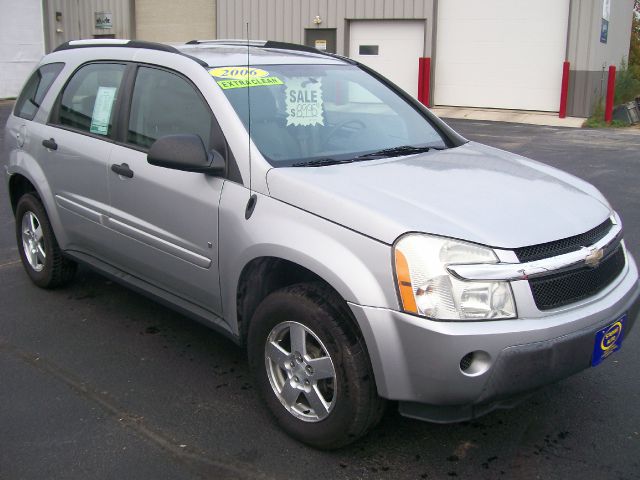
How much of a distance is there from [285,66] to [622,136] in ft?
42.4

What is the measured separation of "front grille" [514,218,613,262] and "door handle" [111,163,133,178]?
2.28m

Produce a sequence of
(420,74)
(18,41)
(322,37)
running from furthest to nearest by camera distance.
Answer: (18,41), (322,37), (420,74)

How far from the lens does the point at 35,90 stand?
17.3 feet

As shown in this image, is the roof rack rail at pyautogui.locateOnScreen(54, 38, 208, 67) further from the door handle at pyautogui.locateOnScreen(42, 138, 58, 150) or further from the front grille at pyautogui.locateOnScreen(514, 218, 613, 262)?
the front grille at pyautogui.locateOnScreen(514, 218, 613, 262)

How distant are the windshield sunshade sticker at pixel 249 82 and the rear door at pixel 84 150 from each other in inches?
36.5

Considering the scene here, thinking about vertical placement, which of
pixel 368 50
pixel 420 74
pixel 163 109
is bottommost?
pixel 163 109

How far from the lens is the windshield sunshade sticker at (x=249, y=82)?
3.74 meters

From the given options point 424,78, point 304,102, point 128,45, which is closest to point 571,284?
point 304,102

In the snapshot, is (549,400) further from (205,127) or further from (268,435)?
(205,127)

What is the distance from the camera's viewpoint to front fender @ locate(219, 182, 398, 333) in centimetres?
284

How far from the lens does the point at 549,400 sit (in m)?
3.68

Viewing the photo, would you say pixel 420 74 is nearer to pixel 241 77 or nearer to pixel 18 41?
pixel 18 41

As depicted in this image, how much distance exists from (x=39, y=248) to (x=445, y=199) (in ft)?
11.2

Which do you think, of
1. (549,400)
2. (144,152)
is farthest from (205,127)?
(549,400)
